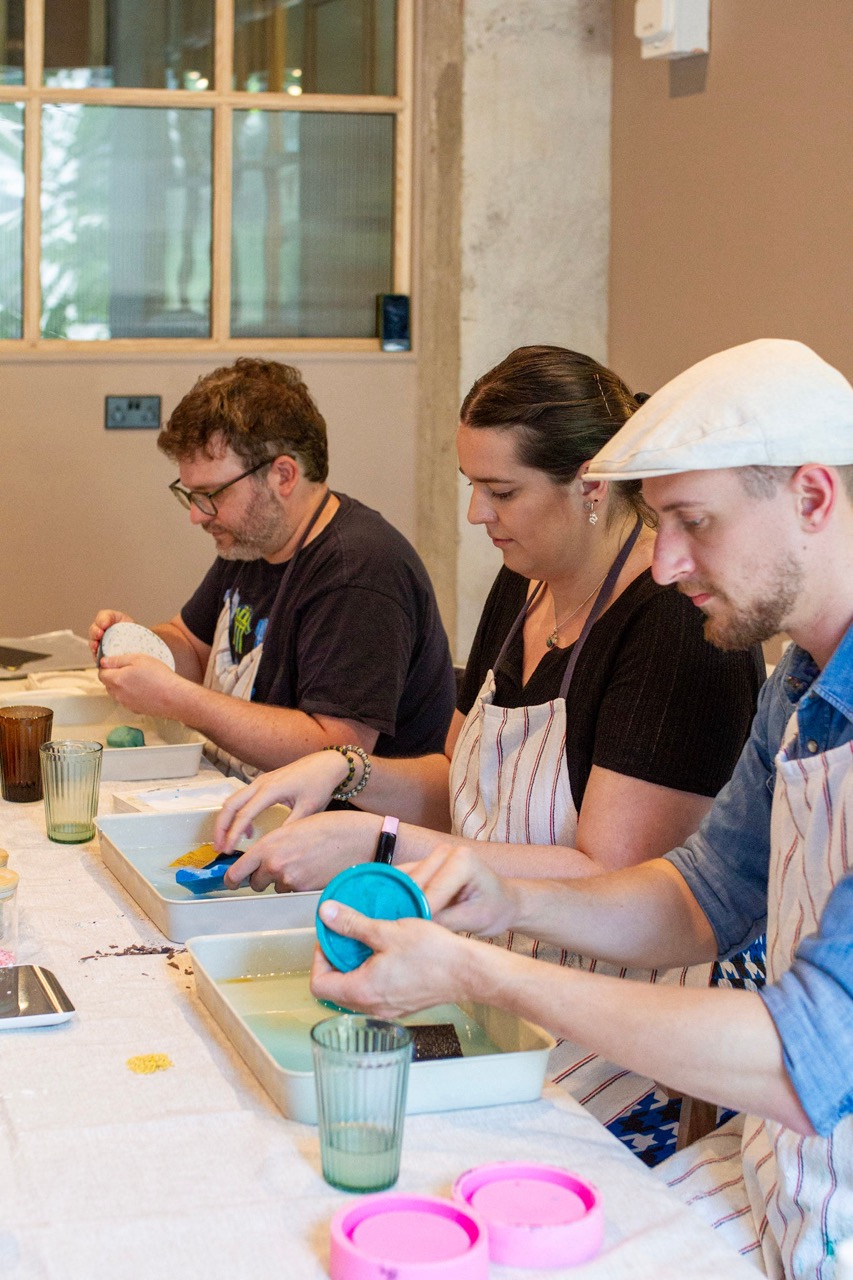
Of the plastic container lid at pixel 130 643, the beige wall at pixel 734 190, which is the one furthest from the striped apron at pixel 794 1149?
the beige wall at pixel 734 190

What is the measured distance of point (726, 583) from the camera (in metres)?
1.25

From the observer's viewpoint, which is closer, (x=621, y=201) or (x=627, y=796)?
(x=627, y=796)

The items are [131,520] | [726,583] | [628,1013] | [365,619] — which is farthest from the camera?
[131,520]

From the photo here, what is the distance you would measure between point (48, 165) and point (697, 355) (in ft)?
6.93

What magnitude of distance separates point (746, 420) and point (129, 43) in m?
3.77

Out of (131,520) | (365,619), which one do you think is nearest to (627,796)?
(365,619)

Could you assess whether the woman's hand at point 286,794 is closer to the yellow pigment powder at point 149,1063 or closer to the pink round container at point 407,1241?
the yellow pigment powder at point 149,1063

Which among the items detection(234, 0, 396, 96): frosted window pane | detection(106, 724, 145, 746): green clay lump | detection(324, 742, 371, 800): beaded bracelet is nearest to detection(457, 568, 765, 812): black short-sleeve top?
detection(324, 742, 371, 800): beaded bracelet

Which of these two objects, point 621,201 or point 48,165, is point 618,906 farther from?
point 48,165

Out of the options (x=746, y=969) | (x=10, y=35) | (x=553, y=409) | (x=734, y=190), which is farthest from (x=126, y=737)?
(x=10, y=35)

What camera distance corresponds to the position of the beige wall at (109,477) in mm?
4402

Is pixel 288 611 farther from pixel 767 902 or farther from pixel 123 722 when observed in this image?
pixel 767 902

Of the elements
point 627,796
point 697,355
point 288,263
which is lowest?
point 627,796

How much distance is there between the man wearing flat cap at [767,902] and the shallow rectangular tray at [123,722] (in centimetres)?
101
